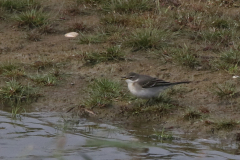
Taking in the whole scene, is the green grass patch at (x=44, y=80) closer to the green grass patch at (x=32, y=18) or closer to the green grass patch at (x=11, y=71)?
the green grass patch at (x=11, y=71)

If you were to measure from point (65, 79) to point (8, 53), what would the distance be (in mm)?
1676

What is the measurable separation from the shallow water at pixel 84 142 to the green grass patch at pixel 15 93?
54 cm

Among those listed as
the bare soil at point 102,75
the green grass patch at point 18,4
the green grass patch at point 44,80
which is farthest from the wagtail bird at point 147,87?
the green grass patch at point 18,4

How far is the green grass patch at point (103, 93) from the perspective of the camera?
805 centimetres

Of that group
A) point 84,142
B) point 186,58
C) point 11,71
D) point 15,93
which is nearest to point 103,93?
point 15,93

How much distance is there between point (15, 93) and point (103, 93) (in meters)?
1.57

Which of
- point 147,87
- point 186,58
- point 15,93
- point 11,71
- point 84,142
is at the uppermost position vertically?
point 186,58

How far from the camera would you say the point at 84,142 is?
6.27 m

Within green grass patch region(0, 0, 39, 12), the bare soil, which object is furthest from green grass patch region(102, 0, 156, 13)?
green grass patch region(0, 0, 39, 12)

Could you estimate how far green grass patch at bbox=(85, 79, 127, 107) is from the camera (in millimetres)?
8047

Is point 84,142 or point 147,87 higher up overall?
point 147,87

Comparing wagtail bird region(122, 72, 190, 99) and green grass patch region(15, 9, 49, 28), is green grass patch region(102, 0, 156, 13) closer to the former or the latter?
green grass patch region(15, 9, 49, 28)

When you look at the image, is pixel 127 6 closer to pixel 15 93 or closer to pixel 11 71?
pixel 11 71

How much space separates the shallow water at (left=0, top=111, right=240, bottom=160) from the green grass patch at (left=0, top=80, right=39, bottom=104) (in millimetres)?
538
